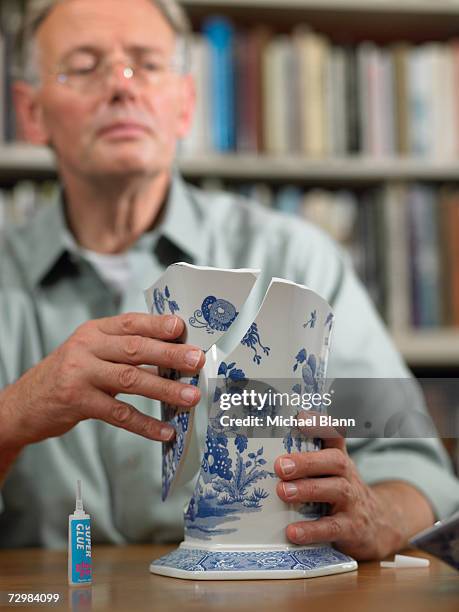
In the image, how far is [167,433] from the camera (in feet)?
2.48

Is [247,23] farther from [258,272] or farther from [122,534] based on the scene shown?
[258,272]

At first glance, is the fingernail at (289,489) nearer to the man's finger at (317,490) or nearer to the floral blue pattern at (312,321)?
the man's finger at (317,490)

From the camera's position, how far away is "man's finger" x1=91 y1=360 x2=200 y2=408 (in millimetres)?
715

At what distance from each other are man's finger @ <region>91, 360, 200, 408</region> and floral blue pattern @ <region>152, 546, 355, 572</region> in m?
0.12

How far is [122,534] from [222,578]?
0.56 m

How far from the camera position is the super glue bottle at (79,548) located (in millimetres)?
726

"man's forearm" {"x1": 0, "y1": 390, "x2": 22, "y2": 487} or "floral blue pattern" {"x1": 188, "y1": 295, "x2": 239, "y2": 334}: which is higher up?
"floral blue pattern" {"x1": 188, "y1": 295, "x2": 239, "y2": 334}

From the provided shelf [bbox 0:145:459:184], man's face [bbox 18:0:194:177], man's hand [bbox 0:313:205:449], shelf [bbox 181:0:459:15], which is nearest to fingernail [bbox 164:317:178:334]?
man's hand [bbox 0:313:205:449]

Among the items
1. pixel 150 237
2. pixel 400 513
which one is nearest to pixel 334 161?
pixel 150 237

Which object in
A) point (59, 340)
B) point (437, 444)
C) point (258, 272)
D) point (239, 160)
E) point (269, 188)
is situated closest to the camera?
point (258, 272)

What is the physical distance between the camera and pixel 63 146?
4.71 ft

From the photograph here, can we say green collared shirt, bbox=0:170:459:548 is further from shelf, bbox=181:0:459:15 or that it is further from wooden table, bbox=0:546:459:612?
shelf, bbox=181:0:459:15

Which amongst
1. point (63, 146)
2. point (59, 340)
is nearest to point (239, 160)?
point (63, 146)

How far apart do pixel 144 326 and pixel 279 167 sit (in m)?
1.26
